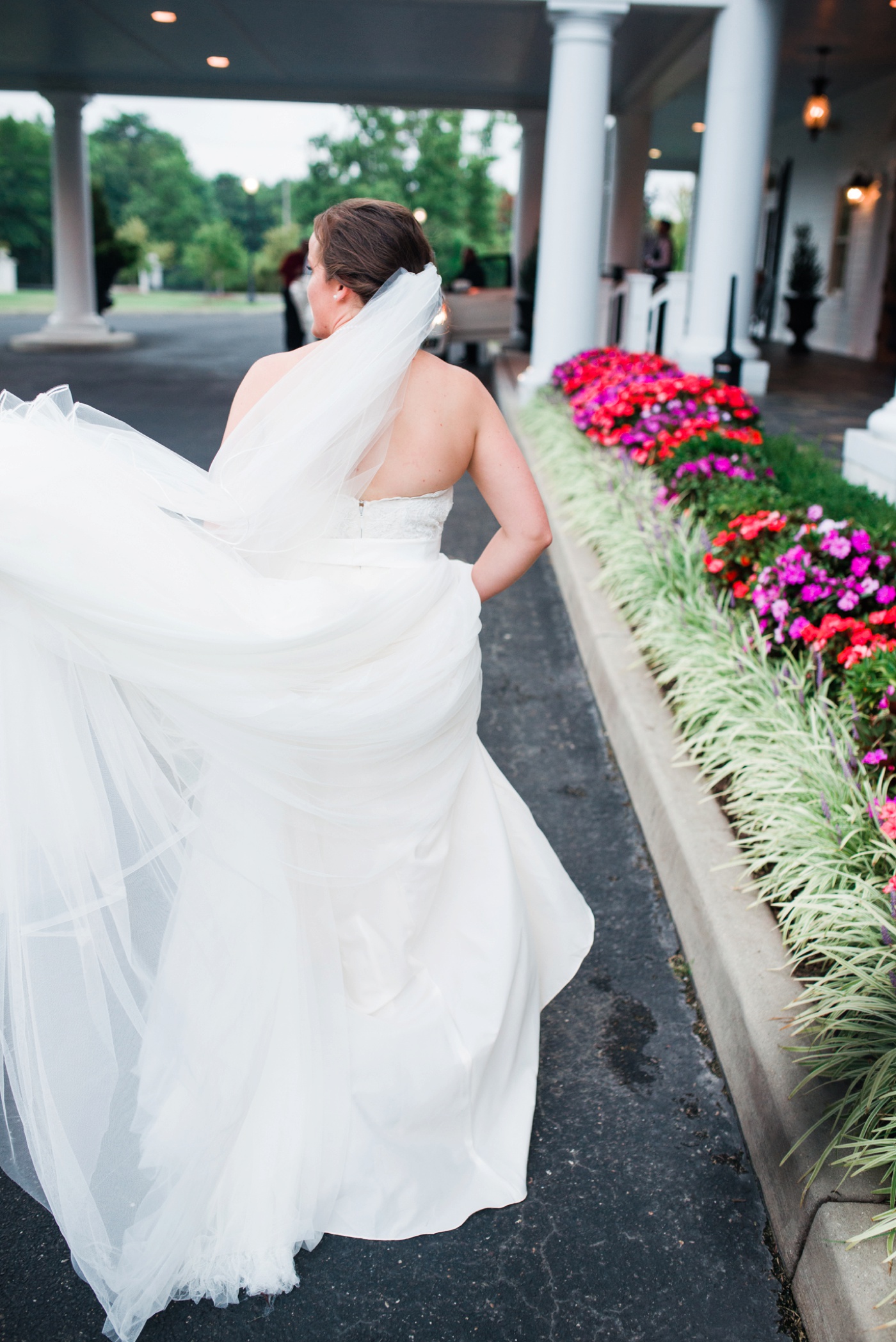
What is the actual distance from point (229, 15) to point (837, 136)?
12.4 metres

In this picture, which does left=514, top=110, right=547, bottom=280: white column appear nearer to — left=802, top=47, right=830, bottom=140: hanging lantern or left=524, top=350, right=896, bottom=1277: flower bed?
left=802, top=47, right=830, bottom=140: hanging lantern

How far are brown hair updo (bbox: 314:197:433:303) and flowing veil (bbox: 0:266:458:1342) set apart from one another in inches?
2.1

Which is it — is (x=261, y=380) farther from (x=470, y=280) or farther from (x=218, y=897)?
(x=470, y=280)

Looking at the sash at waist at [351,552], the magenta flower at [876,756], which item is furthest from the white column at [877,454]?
the sash at waist at [351,552]

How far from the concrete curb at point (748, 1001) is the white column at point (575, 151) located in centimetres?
791

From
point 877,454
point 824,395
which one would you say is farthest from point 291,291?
point 877,454

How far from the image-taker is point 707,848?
11.2 feet

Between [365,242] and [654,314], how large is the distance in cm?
1307

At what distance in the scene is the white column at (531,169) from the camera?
19484 mm

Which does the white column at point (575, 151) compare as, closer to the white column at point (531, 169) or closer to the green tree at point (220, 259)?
the white column at point (531, 169)

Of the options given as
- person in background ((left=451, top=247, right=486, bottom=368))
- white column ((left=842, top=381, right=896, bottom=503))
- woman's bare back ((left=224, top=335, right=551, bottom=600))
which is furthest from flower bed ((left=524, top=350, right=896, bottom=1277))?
person in background ((left=451, top=247, right=486, bottom=368))

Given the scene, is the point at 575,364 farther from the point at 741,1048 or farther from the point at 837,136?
the point at 837,136

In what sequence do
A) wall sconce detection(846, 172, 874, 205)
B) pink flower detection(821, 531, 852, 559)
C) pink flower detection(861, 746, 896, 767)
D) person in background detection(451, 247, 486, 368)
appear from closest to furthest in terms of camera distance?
pink flower detection(861, 746, 896, 767) < pink flower detection(821, 531, 852, 559) < wall sconce detection(846, 172, 874, 205) < person in background detection(451, 247, 486, 368)

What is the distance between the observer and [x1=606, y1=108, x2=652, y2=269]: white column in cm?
1867
